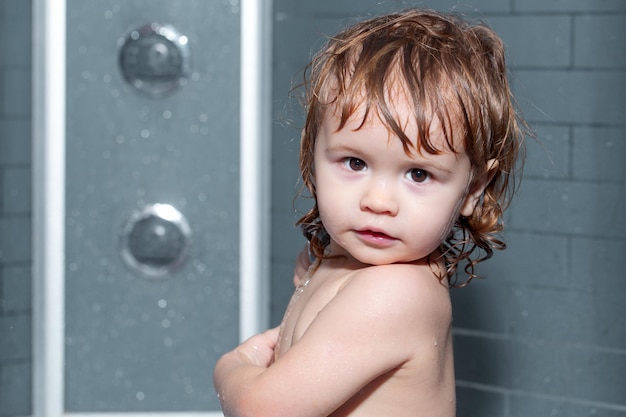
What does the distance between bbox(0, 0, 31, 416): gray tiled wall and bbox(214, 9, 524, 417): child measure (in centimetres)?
72

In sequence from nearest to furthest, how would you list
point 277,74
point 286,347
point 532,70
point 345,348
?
1. point 345,348
2. point 286,347
3. point 532,70
4. point 277,74

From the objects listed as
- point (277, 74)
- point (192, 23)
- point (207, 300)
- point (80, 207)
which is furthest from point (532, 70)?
point (80, 207)

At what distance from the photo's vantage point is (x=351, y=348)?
3.67 ft

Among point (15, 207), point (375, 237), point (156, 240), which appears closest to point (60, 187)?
point (15, 207)

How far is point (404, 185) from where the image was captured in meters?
1.13

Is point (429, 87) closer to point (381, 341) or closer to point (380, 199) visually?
point (380, 199)

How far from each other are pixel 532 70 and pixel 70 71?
787mm

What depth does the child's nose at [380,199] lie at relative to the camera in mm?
1119

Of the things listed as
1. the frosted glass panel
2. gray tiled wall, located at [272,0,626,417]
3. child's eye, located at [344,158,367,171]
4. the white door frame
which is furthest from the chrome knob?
child's eye, located at [344,158,367,171]

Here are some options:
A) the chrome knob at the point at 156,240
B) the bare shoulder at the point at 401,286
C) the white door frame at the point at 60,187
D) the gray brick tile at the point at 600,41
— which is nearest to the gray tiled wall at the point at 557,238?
the gray brick tile at the point at 600,41

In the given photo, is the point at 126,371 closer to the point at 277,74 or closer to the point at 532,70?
the point at 277,74

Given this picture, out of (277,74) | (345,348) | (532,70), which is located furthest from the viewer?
(277,74)

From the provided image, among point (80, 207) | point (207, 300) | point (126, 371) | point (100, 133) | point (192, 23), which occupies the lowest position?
point (126, 371)

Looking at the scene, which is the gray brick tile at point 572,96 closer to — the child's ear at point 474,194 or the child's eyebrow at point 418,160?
the child's ear at point 474,194
